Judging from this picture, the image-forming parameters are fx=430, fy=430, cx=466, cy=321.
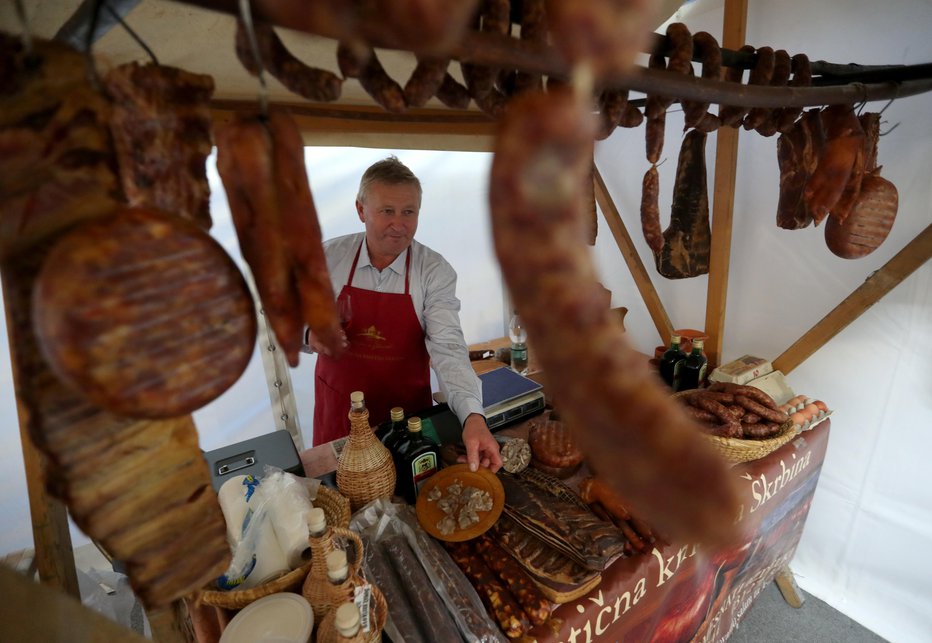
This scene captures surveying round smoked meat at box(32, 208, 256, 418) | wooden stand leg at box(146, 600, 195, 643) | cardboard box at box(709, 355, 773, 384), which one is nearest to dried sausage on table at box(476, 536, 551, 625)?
wooden stand leg at box(146, 600, 195, 643)

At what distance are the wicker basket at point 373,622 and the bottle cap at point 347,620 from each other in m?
0.17

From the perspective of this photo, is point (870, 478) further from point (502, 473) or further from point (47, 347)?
point (47, 347)

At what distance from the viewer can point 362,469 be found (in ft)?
5.71

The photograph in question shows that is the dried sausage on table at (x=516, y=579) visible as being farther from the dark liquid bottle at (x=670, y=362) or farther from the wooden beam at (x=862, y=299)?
the wooden beam at (x=862, y=299)

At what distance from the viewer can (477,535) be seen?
1593 mm

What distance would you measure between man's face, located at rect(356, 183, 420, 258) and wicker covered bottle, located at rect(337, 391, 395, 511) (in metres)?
1.23

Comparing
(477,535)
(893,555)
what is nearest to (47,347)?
(477,535)

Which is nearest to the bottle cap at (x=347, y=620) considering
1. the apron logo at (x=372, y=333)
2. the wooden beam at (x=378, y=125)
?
the apron logo at (x=372, y=333)

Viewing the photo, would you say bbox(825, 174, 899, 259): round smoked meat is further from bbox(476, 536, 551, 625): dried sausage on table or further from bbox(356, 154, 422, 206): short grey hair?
bbox(356, 154, 422, 206): short grey hair

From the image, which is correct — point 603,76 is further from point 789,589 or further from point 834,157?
point 789,589

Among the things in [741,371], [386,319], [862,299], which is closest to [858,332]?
[862,299]

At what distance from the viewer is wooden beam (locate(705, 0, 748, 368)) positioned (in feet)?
9.27

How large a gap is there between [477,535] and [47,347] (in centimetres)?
146

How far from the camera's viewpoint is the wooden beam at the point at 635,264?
4.17 m
